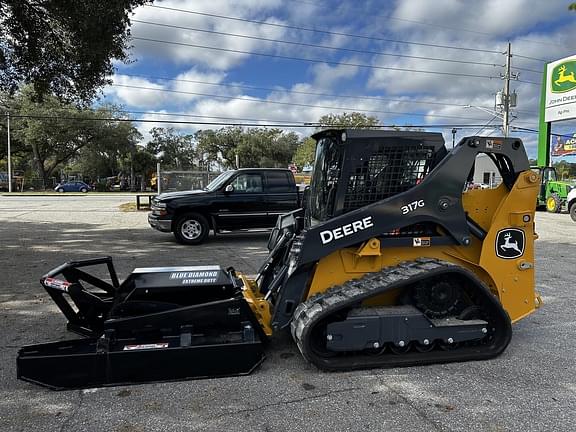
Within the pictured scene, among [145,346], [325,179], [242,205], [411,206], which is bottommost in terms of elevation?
[145,346]

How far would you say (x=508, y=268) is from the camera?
4371 mm

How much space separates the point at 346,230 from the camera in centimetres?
404

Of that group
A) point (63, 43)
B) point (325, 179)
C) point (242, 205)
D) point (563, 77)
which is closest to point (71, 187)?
point (63, 43)

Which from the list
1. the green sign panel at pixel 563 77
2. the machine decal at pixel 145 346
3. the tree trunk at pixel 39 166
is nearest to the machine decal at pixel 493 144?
the machine decal at pixel 145 346

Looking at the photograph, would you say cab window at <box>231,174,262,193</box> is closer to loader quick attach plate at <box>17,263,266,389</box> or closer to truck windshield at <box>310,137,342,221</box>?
truck windshield at <box>310,137,342,221</box>

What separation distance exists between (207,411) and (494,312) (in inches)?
104

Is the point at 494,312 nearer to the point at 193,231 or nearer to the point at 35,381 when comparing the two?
the point at 35,381

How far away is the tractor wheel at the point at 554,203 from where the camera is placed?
22.5 m

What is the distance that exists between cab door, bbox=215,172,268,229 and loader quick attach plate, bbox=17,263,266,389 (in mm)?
7001

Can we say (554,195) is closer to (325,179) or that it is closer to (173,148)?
(325,179)

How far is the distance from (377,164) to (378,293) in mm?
1192

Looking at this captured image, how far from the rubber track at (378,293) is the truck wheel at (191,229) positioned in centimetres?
740

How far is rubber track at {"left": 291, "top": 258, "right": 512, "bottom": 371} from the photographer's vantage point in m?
3.84

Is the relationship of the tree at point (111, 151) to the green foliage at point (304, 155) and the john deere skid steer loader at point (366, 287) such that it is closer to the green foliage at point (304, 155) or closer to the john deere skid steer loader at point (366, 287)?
the green foliage at point (304, 155)
